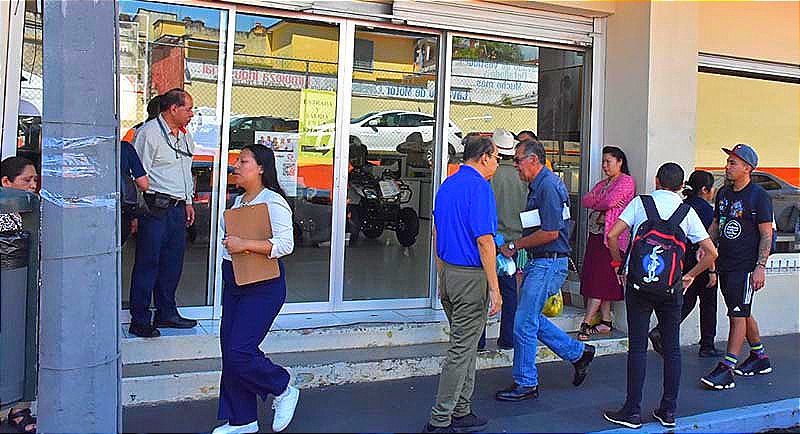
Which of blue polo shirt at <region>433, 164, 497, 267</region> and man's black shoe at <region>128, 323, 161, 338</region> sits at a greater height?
blue polo shirt at <region>433, 164, 497, 267</region>

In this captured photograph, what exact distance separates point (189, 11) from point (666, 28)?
4.38m

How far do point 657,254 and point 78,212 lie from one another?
340 cm

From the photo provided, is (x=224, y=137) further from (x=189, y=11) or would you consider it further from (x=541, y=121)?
(x=541, y=121)

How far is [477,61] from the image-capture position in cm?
786

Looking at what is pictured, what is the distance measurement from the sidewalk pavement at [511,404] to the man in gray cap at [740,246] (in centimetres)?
36

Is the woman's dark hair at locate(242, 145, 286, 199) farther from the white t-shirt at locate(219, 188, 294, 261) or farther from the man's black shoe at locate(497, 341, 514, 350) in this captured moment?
the man's black shoe at locate(497, 341, 514, 350)

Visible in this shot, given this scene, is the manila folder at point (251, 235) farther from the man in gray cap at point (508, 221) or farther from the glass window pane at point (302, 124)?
the glass window pane at point (302, 124)

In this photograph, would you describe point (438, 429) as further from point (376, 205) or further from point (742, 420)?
point (376, 205)

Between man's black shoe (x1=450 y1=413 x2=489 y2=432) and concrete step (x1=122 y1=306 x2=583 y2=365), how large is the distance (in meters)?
1.65

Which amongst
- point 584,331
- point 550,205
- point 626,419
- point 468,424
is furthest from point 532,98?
point 468,424

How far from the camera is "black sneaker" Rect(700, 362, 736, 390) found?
6.14m

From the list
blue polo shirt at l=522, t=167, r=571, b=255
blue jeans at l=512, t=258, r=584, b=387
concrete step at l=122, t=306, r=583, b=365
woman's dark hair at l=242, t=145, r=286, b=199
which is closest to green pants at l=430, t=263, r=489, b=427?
blue jeans at l=512, t=258, r=584, b=387

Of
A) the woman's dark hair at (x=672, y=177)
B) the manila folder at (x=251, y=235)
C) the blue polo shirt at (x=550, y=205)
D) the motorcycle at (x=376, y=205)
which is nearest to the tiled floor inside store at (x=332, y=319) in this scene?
the motorcycle at (x=376, y=205)

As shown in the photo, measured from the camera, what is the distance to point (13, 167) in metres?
5.07
